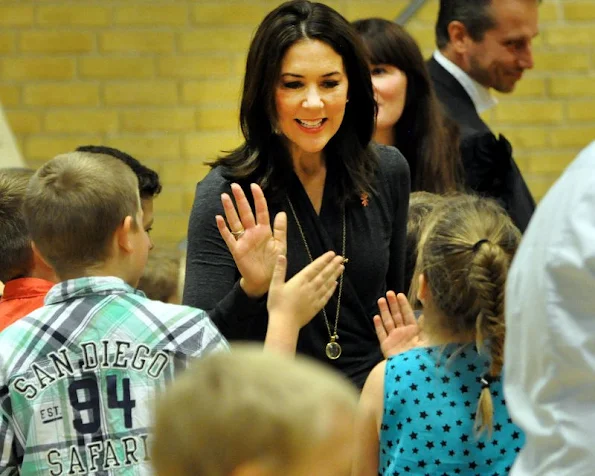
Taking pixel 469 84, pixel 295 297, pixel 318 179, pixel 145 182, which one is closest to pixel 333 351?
pixel 295 297

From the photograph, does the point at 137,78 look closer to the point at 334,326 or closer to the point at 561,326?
the point at 334,326

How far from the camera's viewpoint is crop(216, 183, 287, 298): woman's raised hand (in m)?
2.56

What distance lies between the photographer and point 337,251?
2.82 metres

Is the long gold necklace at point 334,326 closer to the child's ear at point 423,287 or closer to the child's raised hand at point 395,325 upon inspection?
the child's raised hand at point 395,325

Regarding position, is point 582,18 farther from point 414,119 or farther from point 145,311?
point 145,311

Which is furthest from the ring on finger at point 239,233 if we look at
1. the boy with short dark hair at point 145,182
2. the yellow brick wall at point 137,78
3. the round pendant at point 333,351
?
the yellow brick wall at point 137,78

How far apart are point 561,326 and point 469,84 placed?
3090 mm

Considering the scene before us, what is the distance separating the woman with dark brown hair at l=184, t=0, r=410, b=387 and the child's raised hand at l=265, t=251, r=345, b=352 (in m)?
0.20

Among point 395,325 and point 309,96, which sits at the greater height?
point 309,96

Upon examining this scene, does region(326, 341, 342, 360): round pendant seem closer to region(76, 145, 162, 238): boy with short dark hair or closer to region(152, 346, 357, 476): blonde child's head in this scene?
region(76, 145, 162, 238): boy with short dark hair

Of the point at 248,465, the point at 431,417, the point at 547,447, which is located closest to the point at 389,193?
the point at 431,417

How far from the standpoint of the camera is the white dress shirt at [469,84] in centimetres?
436

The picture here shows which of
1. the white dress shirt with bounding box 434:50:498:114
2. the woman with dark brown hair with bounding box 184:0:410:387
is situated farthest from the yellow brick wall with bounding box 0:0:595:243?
the woman with dark brown hair with bounding box 184:0:410:387

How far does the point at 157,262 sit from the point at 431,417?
5.75 ft
